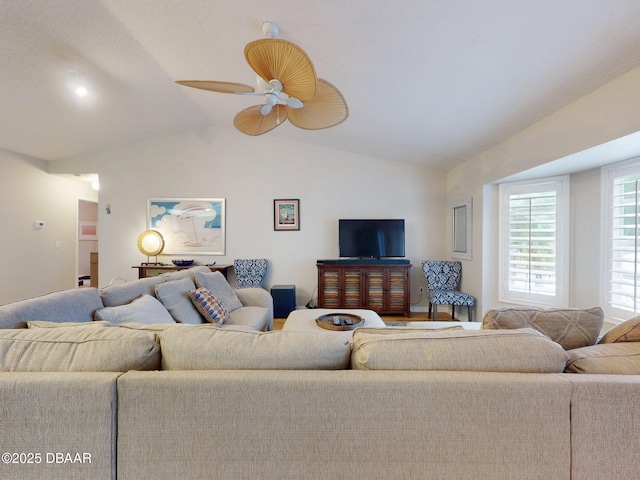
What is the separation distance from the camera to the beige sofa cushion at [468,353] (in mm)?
907

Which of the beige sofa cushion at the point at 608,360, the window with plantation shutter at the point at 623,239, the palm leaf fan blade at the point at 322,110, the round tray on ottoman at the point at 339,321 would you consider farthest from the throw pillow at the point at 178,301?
the window with plantation shutter at the point at 623,239

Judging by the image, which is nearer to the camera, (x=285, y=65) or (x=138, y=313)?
(x=285, y=65)

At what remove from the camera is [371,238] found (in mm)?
4258

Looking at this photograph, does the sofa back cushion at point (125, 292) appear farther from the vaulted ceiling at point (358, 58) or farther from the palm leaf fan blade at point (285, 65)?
the vaulted ceiling at point (358, 58)

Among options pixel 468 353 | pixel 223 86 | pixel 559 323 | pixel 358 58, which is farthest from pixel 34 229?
pixel 559 323

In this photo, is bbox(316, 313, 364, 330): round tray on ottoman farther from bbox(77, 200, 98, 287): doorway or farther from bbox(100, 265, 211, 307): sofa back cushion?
bbox(77, 200, 98, 287): doorway

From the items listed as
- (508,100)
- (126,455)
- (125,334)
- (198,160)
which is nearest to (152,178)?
(198,160)

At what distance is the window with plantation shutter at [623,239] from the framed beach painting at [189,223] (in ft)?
15.3

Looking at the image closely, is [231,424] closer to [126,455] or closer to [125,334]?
[126,455]

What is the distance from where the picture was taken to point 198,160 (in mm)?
4477

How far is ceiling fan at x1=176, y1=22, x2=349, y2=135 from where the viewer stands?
1.47m

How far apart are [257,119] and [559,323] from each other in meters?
2.27

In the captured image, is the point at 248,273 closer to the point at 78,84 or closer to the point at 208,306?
the point at 208,306

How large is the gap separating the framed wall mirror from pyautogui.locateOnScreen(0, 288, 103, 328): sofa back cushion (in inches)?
159
